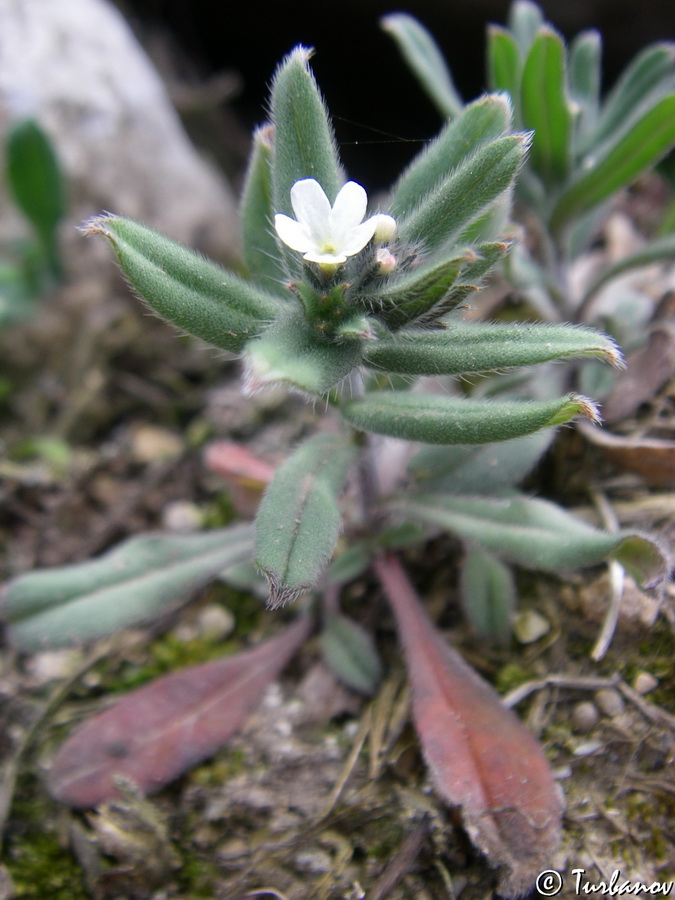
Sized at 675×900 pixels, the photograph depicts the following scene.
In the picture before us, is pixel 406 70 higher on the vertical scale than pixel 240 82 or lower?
lower

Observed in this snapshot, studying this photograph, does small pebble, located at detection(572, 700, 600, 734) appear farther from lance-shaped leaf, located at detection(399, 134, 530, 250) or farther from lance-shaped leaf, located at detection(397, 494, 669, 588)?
lance-shaped leaf, located at detection(399, 134, 530, 250)

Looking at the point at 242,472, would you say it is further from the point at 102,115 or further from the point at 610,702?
the point at 102,115

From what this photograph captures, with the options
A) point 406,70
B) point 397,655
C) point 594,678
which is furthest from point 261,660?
point 406,70

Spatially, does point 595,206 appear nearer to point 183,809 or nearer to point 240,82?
point 183,809

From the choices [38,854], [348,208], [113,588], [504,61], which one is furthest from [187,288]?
[38,854]

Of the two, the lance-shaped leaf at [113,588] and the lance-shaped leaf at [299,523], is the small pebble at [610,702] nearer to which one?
the lance-shaped leaf at [299,523]

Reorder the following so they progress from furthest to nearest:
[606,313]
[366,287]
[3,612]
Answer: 1. [606,313]
2. [3,612]
3. [366,287]

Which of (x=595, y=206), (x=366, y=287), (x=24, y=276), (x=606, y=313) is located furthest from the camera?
(x=24, y=276)

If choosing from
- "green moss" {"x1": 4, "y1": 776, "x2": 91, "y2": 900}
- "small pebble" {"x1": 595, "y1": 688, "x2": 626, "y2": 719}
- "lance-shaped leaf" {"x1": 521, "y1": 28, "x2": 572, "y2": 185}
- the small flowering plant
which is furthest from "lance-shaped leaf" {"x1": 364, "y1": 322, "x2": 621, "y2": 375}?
"green moss" {"x1": 4, "y1": 776, "x2": 91, "y2": 900}
